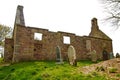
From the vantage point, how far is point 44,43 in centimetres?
2456

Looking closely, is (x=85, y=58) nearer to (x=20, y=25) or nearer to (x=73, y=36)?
(x=73, y=36)

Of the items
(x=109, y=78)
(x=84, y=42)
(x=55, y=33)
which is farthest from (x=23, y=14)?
(x=109, y=78)

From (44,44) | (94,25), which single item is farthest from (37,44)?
(94,25)

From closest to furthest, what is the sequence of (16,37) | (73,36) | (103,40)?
(16,37)
(73,36)
(103,40)

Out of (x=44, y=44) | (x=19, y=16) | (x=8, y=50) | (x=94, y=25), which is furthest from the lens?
(x=94, y=25)

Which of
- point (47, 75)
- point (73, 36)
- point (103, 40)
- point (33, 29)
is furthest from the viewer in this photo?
point (103, 40)

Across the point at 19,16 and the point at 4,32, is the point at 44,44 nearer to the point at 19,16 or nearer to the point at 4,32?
the point at 19,16

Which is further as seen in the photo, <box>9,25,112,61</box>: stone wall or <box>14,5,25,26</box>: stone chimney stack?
<box>14,5,25,26</box>: stone chimney stack

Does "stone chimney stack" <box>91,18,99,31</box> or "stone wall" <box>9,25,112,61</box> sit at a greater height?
"stone chimney stack" <box>91,18,99,31</box>

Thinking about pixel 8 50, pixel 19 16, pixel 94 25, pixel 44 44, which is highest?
pixel 19 16

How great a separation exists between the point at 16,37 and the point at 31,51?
275cm

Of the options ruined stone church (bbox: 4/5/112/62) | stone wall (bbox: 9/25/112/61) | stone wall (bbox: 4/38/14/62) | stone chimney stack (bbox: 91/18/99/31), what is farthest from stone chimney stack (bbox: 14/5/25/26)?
stone chimney stack (bbox: 91/18/99/31)

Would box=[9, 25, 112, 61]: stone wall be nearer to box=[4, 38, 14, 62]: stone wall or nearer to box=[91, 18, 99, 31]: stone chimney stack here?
box=[4, 38, 14, 62]: stone wall

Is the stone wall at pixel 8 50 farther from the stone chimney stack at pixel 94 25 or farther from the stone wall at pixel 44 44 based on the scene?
the stone chimney stack at pixel 94 25
